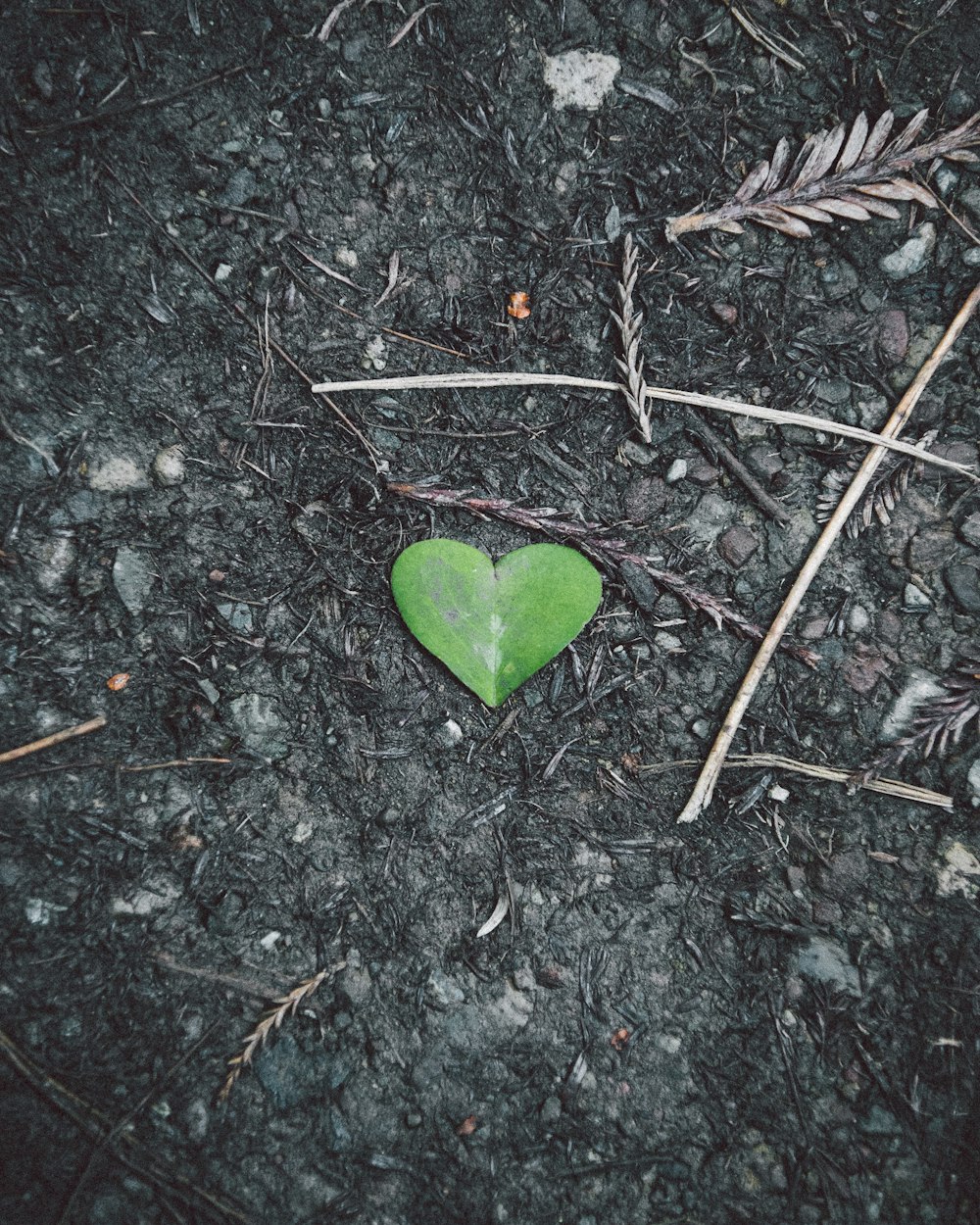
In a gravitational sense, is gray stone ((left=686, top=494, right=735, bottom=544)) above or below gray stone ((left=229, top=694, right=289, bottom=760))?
above

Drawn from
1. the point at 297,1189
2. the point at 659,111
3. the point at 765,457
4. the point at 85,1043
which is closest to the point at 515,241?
the point at 659,111

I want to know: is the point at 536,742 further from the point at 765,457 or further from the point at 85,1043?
the point at 85,1043

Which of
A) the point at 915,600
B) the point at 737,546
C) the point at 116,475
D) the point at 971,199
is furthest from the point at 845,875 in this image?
the point at 116,475

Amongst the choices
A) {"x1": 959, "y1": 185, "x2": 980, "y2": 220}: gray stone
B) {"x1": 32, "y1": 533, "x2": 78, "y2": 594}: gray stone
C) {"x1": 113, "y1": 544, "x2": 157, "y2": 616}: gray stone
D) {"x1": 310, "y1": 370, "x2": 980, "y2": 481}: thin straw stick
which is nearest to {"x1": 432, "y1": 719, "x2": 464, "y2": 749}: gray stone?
{"x1": 113, "y1": 544, "x2": 157, "y2": 616}: gray stone

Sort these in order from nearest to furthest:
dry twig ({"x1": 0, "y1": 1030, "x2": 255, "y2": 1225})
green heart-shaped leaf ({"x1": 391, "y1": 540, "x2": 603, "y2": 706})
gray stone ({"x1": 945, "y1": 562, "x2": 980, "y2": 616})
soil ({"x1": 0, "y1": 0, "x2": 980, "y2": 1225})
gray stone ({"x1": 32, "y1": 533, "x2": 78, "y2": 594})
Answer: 1. dry twig ({"x1": 0, "y1": 1030, "x2": 255, "y2": 1225})
2. soil ({"x1": 0, "y1": 0, "x2": 980, "y2": 1225})
3. gray stone ({"x1": 32, "y1": 533, "x2": 78, "y2": 594})
4. green heart-shaped leaf ({"x1": 391, "y1": 540, "x2": 603, "y2": 706})
5. gray stone ({"x1": 945, "y1": 562, "x2": 980, "y2": 616})

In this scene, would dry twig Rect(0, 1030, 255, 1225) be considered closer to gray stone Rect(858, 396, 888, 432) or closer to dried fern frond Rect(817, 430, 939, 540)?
dried fern frond Rect(817, 430, 939, 540)

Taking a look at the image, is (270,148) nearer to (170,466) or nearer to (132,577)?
(170,466)

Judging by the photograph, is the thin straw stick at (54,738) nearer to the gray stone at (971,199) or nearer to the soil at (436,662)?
the soil at (436,662)
